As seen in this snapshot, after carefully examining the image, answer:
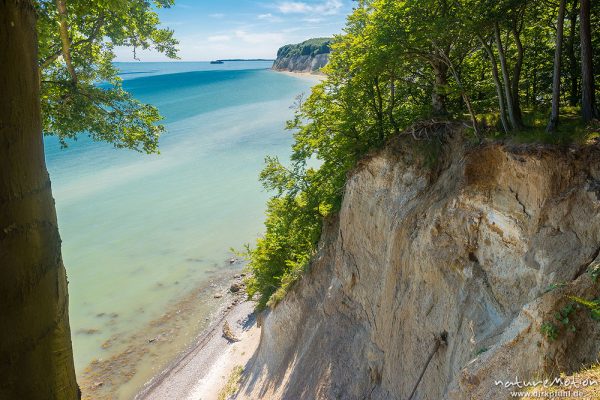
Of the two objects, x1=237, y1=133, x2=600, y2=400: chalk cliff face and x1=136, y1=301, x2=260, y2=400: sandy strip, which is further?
x1=136, y1=301, x2=260, y2=400: sandy strip

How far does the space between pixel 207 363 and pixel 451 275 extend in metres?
18.6

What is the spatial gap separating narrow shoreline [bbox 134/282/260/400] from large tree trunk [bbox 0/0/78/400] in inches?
857

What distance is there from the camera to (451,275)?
10234 mm

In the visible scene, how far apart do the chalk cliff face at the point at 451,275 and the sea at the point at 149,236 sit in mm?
6417

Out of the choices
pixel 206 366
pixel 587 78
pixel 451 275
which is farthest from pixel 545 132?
pixel 206 366

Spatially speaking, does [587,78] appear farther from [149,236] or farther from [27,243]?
[149,236]

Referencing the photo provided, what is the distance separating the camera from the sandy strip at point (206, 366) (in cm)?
2227

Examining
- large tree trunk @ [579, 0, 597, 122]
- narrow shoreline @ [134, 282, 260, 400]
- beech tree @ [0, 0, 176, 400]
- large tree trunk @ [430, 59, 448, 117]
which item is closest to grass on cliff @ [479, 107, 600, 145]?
large tree trunk @ [579, 0, 597, 122]

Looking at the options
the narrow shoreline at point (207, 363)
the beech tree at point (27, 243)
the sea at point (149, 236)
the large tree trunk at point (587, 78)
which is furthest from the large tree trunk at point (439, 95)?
the narrow shoreline at point (207, 363)

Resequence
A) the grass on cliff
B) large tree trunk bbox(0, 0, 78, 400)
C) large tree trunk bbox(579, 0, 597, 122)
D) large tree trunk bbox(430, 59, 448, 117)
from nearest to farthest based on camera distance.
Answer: large tree trunk bbox(0, 0, 78, 400) → the grass on cliff → large tree trunk bbox(579, 0, 597, 122) → large tree trunk bbox(430, 59, 448, 117)

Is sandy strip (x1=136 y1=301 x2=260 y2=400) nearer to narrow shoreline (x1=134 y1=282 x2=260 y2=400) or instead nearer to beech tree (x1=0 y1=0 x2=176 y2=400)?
narrow shoreline (x1=134 y1=282 x2=260 y2=400)

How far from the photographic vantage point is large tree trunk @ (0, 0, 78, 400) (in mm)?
1773

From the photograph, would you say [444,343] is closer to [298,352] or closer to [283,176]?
[298,352]

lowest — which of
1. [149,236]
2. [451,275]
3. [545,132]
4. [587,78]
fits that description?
[149,236]
